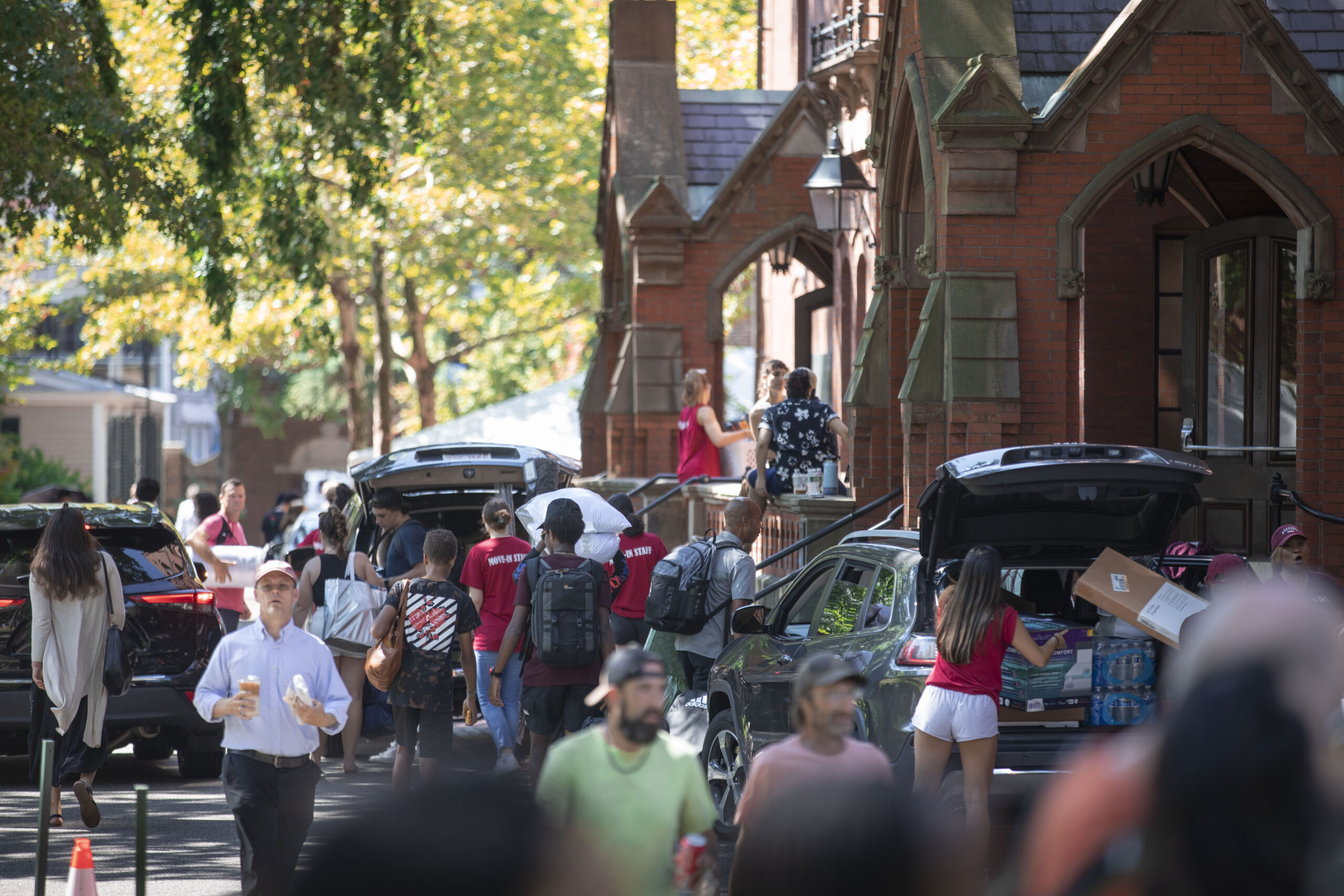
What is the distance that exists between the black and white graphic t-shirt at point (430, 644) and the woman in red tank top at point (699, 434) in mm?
6475

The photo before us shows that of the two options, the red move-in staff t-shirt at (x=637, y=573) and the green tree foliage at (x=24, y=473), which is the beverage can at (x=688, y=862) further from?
the green tree foliage at (x=24, y=473)

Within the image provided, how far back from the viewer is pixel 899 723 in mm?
7270

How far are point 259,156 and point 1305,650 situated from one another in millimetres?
18924

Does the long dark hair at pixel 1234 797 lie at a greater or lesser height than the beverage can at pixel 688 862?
greater

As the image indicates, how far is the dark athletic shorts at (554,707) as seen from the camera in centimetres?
879

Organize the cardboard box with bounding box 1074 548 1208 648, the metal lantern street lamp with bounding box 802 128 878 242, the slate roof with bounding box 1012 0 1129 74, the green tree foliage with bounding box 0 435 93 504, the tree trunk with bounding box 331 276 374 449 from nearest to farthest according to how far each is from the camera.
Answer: the cardboard box with bounding box 1074 548 1208 648, the slate roof with bounding box 1012 0 1129 74, the metal lantern street lamp with bounding box 802 128 878 242, the green tree foliage with bounding box 0 435 93 504, the tree trunk with bounding box 331 276 374 449

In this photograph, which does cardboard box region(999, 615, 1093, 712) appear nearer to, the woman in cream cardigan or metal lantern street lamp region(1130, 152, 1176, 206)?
the woman in cream cardigan

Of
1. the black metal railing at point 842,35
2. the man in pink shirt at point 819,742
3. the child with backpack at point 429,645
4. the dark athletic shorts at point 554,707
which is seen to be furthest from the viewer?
the black metal railing at point 842,35

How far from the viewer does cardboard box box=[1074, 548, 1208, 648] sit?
Answer: 7.39 meters

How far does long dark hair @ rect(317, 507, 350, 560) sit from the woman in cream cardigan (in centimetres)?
206

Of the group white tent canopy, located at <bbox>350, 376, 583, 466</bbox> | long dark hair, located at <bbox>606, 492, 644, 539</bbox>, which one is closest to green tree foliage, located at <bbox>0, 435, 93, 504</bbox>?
white tent canopy, located at <bbox>350, 376, 583, 466</bbox>

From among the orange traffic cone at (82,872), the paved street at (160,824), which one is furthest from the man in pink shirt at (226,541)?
the orange traffic cone at (82,872)

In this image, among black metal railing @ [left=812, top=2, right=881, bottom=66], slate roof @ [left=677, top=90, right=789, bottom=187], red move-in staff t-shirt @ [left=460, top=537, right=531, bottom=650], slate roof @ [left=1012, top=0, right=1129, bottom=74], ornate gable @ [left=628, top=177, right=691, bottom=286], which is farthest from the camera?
slate roof @ [left=677, top=90, right=789, bottom=187]

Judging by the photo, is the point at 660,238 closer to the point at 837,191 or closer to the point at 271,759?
the point at 837,191
